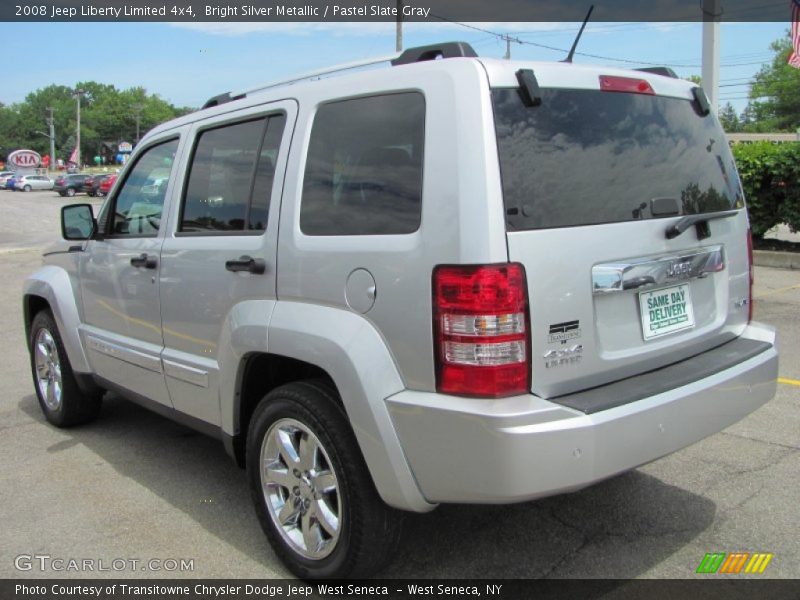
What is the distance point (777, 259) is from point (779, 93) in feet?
238

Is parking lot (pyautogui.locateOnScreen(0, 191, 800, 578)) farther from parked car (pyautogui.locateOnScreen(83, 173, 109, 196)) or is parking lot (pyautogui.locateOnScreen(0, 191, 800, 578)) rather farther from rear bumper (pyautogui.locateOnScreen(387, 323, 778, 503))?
parked car (pyautogui.locateOnScreen(83, 173, 109, 196))

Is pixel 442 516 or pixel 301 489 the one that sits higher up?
pixel 301 489

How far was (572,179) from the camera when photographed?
2650 mm

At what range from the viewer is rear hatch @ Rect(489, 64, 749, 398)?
99.0 inches

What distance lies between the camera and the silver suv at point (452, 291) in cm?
244

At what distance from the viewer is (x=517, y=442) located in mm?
2359

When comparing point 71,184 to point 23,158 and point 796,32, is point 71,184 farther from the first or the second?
point 796,32

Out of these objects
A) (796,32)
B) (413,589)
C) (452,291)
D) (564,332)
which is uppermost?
(796,32)

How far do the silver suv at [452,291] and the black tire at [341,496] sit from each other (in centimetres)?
1

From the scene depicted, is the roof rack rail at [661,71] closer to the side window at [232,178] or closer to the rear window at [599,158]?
the rear window at [599,158]

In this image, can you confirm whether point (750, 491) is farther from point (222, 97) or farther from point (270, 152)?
point (222, 97)

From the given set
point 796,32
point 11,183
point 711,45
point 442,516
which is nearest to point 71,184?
point 11,183

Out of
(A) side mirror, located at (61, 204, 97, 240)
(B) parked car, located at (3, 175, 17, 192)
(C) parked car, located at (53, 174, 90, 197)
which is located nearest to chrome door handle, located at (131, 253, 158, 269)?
(A) side mirror, located at (61, 204, 97, 240)

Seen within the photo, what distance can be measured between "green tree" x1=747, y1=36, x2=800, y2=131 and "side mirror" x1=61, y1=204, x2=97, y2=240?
7641cm
